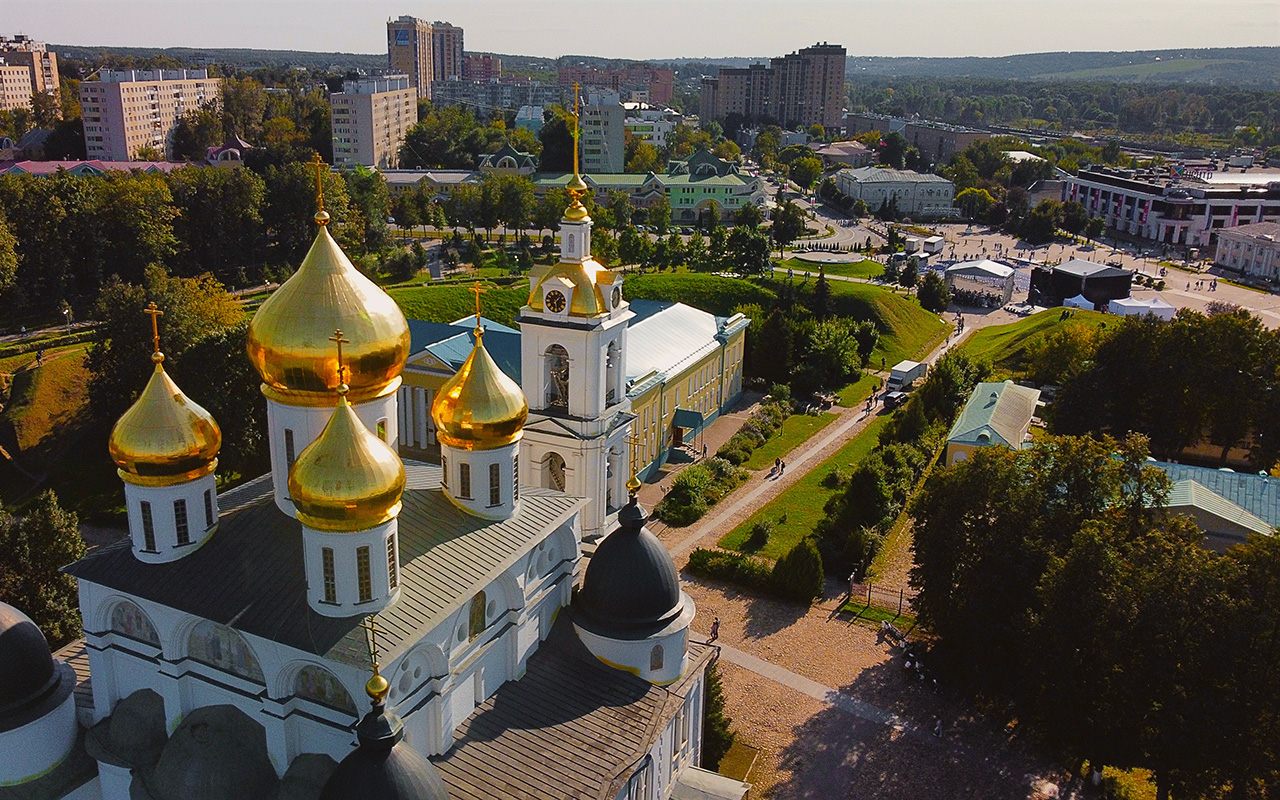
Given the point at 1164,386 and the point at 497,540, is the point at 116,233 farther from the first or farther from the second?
the point at 1164,386

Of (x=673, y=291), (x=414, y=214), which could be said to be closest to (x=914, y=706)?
(x=673, y=291)

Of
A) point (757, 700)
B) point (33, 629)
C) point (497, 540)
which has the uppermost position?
point (497, 540)

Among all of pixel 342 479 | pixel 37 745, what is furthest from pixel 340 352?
pixel 37 745

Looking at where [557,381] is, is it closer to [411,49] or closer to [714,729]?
[714,729]

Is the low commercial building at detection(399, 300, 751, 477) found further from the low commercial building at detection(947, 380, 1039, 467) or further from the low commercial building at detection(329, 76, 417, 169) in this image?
the low commercial building at detection(329, 76, 417, 169)

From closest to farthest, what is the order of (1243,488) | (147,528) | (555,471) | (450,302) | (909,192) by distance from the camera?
(147,528) < (555,471) < (1243,488) < (450,302) < (909,192)

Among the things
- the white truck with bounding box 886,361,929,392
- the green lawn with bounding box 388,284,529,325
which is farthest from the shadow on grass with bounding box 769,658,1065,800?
the green lawn with bounding box 388,284,529,325

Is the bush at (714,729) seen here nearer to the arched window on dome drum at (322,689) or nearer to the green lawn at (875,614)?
the green lawn at (875,614)
